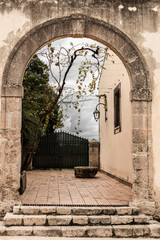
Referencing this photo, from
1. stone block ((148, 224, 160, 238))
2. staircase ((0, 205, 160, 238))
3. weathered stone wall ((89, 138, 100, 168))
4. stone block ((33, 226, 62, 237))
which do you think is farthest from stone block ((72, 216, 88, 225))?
weathered stone wall ((89, 138, 100, 168))

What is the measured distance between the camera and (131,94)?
629 centimetres

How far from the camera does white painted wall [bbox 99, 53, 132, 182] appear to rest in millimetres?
9523

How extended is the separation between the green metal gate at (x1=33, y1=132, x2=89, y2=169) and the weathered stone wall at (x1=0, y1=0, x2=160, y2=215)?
10.0 m

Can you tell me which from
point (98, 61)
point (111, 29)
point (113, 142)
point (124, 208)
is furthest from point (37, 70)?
point (124, 208)

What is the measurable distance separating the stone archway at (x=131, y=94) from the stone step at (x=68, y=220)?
0.50 metres

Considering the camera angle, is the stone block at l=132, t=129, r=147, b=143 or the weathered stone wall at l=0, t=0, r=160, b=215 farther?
the stone block at l=132, t=129, r=147, b=143

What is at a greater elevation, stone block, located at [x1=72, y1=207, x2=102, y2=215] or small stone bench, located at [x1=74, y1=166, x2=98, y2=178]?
small stone bench, located at [x1=74, y1=166, x2=98, y2=178]

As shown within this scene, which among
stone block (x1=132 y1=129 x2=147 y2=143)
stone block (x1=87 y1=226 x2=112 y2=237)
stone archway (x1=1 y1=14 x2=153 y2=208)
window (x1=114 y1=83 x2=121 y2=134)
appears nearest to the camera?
stone block (x1=87 y1=226 x2=112 y2=237)

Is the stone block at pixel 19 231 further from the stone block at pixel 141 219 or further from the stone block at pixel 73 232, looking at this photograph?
the stone block at pixel 141 219

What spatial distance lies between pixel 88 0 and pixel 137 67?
1.76 m

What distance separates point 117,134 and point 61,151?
5.56 metres

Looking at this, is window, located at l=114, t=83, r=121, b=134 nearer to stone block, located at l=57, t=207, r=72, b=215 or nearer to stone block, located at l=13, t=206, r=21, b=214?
stone block, located at l=57, t=207, r=72, b=215

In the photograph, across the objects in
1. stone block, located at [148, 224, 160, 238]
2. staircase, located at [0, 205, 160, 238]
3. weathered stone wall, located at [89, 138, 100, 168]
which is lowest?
stone block, located at [148, 224, 160, 238]

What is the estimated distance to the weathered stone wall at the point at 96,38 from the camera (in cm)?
601
